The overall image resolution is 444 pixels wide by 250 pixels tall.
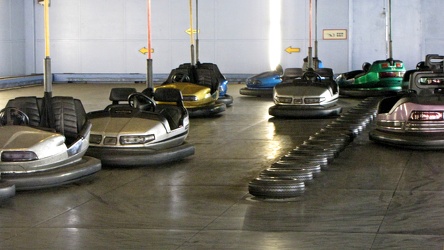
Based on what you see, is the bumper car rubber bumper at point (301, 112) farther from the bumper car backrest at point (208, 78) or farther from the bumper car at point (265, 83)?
the bumper car at point (265, 83)

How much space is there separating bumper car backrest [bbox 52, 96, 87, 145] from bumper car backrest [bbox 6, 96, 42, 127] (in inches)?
6.4

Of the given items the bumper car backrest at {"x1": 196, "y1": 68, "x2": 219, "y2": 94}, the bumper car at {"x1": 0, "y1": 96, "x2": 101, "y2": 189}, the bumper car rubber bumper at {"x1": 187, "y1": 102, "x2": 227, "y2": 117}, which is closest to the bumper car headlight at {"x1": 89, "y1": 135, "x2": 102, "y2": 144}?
the bumper car at {"x1": 0, "y1": 96, "x2": 101, "y2": 189}

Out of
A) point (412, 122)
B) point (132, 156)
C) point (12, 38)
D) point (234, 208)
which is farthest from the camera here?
point (12, 38)

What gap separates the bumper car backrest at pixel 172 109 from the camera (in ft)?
28.7

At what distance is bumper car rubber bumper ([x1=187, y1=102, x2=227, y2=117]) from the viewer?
1271 cm

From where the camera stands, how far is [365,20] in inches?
820

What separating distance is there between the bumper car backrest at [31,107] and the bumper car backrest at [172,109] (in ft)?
4.77

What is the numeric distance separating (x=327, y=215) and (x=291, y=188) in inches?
28.3

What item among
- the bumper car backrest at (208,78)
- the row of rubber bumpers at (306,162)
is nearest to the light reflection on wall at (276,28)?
the bumper car backrest at (208,78)

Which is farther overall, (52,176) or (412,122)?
(412,122)

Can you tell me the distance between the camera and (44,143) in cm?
691

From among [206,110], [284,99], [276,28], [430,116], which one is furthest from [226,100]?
[276,28]

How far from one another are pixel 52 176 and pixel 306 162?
2.27 metres

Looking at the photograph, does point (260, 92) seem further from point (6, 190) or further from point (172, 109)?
point (6, 190)
